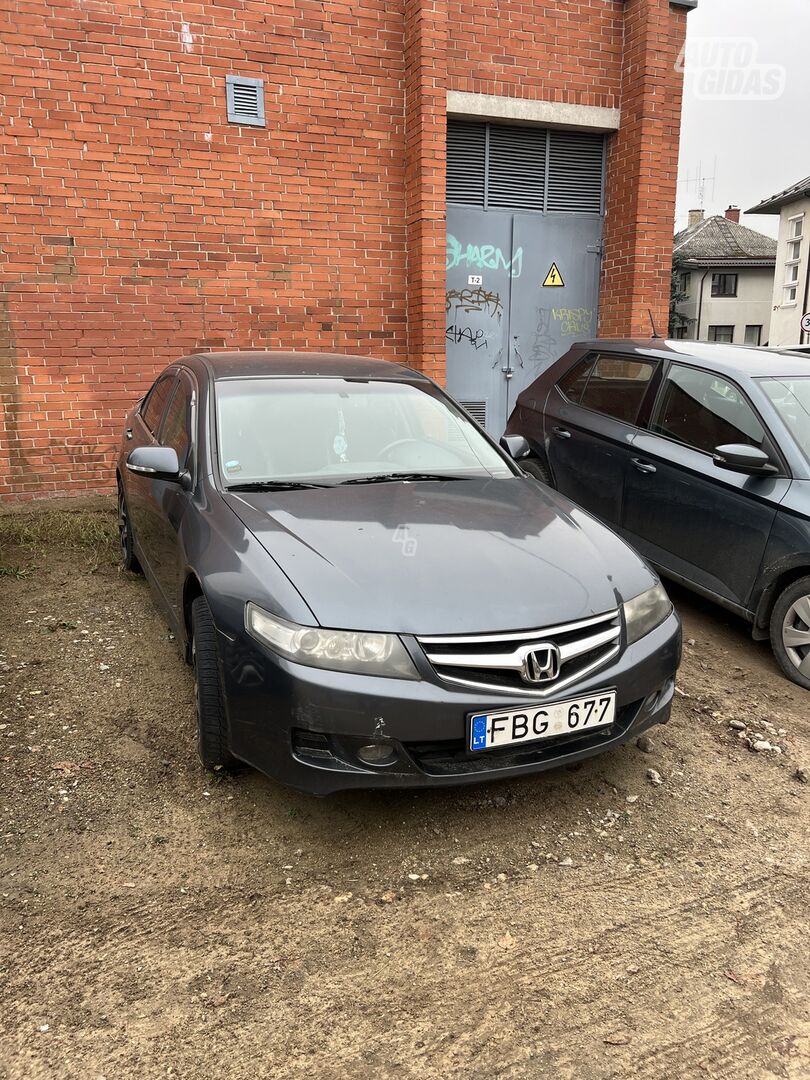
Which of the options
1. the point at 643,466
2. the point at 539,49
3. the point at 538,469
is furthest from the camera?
the point at 539,49

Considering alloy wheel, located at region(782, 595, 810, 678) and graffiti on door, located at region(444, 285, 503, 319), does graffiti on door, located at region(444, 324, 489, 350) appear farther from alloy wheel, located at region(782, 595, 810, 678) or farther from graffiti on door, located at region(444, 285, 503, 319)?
alloy wheel, located at region(782, 595, 810, 678)

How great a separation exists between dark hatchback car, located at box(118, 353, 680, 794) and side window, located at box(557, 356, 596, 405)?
2.30 meters

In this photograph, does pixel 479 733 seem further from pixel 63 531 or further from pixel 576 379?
pixel 63 531

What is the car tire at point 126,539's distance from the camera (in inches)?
216

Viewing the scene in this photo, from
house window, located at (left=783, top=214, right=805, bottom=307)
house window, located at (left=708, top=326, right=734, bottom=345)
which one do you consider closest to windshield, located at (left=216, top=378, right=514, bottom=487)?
house window, located at (left=783, top=214, right=805, bottom=307)

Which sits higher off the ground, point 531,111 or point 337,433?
point 531,111

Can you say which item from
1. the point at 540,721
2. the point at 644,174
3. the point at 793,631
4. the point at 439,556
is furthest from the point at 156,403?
the point at 644,174

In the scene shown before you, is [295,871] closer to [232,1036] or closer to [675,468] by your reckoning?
[232,1036]

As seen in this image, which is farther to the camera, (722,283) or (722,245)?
(722,245)

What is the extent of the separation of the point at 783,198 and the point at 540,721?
35953 millimetres

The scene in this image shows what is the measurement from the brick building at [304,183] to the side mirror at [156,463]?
14.6 ft

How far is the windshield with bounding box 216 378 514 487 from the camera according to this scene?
3.64 metres

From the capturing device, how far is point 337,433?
152 inches

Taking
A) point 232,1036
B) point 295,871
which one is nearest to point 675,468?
point 295,871
